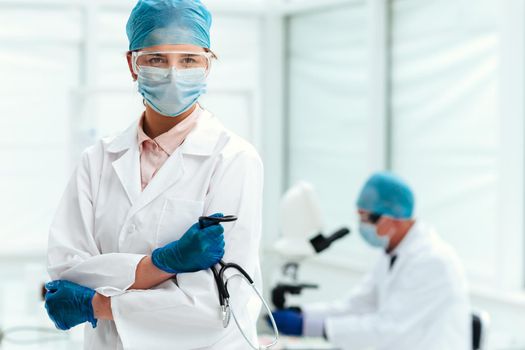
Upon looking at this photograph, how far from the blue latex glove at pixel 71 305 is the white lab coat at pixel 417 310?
144cm

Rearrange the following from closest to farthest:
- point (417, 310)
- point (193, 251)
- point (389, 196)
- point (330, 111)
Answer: point (193, 251) < point (417, 310) < point (389, 196) < point (330, 111)

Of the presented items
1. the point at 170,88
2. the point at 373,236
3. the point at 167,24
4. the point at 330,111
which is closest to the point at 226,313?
the point at 170,88

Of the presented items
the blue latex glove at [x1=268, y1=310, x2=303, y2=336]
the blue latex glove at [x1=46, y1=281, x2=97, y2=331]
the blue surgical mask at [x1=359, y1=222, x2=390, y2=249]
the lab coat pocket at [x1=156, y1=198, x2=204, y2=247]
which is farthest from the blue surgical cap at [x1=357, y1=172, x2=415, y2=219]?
the blue latex glove at [x1=46, y1=281, x2=97, y2=331]

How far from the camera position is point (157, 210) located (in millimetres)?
1433

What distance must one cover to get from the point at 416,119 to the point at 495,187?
69 cm

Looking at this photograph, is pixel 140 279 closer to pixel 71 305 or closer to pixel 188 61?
pixel 71 305

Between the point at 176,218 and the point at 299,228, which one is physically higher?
the point at 176,218

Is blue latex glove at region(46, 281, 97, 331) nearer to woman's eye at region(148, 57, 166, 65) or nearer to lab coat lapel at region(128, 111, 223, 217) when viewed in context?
lab coat lapel at region(128, 111, 223, 217)

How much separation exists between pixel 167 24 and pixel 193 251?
1.32 ft

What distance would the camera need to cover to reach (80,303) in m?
1.37

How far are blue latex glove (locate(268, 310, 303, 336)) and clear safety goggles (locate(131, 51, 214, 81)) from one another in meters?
1.46

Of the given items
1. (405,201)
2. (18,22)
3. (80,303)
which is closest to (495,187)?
(405,201)

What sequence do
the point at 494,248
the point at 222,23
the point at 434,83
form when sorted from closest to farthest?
the point at 494,248
the point at 434,83
the point at 222,23

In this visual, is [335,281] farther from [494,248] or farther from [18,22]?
[18,22]
